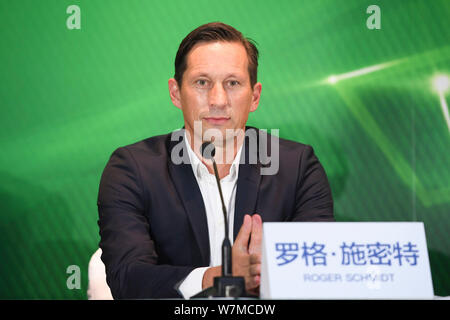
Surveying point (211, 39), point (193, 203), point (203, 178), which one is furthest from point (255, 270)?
point (211, 39)

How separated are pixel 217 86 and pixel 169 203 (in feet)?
1.38

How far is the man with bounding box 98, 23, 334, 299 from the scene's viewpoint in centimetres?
193

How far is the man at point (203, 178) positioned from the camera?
6.33 ft

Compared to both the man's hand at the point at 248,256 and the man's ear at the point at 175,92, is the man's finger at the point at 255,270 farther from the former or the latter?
the man's ear at the point at 175,92

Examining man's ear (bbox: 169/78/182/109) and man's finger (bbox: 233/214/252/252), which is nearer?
man's finger (bbox: 233/214/252/252)

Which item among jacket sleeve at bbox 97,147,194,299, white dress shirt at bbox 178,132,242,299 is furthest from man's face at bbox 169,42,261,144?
jacket sleeve at bbox 97,147,194,299

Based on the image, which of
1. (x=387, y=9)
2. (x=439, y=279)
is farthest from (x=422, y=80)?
(x=439, y=279)

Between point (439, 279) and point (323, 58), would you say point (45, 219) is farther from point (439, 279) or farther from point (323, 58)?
point (439, 279)

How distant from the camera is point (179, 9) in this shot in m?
2.88

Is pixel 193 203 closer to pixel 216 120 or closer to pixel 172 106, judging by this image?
pixel 216 120

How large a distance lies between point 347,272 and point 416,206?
1.90 metres

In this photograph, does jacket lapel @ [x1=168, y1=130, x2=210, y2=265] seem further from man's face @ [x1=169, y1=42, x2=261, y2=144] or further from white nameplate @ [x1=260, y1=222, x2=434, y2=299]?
white nameplate @ [x1=260, y1=222, x2=434, y2=299]

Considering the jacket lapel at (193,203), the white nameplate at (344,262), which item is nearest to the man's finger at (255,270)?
the white nameplate at (344,262)

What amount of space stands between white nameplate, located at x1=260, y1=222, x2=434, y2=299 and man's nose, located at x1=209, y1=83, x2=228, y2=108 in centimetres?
85
